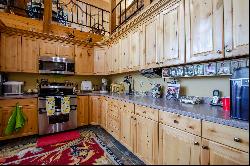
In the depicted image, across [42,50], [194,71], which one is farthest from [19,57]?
[194,71]

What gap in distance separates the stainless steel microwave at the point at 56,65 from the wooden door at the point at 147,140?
2721 mm

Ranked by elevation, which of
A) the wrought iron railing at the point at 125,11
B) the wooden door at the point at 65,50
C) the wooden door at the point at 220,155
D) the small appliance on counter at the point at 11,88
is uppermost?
the wrought iron railing at the point at 125,11

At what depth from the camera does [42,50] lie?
400cm

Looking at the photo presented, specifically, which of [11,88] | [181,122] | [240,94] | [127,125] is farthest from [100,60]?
[240,94]

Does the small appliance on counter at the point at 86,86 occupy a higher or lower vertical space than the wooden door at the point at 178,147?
higher

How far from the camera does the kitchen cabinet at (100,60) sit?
15.5ft

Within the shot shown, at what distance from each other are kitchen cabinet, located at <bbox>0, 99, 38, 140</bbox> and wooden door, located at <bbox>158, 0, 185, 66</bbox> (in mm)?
2971

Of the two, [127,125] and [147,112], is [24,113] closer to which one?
[127,125]

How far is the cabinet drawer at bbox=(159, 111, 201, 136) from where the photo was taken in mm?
1483

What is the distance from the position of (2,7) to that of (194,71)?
16.5 ft

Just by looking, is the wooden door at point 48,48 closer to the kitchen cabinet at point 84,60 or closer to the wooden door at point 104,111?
the kitchen cabinet at point 84,60

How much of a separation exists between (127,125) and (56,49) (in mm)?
2898

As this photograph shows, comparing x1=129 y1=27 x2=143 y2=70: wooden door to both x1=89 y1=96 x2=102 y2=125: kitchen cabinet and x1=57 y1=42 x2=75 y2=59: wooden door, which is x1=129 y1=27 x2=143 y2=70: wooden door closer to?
x1=89 y1=96 x2=102 y2=125: kitchen cabinet

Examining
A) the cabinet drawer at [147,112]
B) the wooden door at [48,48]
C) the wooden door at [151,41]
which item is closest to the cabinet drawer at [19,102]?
the wooden door at [48,48]
